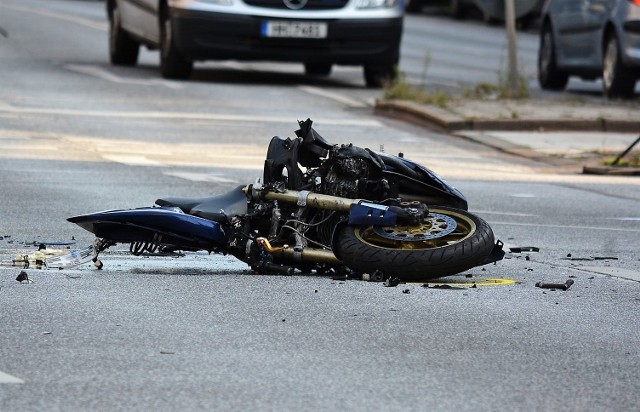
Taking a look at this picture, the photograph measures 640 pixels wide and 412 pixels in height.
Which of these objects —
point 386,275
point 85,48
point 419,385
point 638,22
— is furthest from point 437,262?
point 85,48

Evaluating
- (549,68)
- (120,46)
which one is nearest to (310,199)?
(549,68)

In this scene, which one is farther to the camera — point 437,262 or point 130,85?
point 130,85

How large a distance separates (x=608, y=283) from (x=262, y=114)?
32.7ft

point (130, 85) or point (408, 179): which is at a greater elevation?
point (408, 179)

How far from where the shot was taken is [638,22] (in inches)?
760

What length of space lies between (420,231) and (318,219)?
51 centimetres

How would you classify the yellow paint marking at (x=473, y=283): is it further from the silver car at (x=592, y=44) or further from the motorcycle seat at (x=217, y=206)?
the silver car at (x=592, y=44)

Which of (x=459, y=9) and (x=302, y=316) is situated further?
(x=459, y=9)

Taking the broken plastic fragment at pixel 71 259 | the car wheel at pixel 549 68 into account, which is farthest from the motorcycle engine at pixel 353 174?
the car wheel at pixel 549 68

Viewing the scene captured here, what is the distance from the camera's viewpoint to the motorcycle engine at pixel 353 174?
8344 mm

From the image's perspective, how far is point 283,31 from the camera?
2048 centimetres

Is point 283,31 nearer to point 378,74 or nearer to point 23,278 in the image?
point 378,74

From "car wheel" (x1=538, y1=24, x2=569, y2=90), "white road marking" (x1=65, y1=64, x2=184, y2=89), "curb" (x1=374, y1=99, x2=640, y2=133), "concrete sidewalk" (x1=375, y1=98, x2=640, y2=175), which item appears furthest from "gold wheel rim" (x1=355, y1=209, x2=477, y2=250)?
"car wheel" (x1=538, y1=24, x2=569, y2=90)

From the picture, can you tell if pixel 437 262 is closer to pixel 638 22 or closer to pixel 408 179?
pixel 408 179
